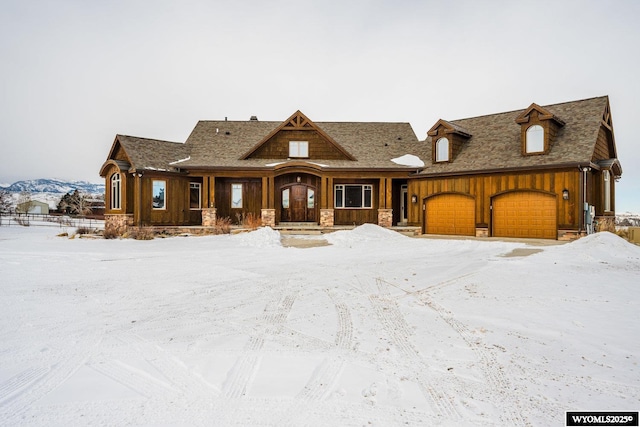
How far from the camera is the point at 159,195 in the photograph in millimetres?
18859

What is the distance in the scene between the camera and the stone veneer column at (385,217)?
63.2 ft

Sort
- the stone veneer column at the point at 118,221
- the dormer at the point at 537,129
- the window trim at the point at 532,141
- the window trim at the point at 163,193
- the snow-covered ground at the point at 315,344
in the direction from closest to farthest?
the snow-covered ground at the point at 315,344, the dormer at the point at 537,129, the window trim at the point at 532,141, the stone veneer column at the point at 118,221, the window trim at the point at 163,193

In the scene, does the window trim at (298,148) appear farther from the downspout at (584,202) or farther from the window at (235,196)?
the downspout at (584,202)

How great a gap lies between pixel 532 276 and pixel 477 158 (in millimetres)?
11531

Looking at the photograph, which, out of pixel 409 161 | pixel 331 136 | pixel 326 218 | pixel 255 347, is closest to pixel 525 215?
pixel 409 161

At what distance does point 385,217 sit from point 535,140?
769cm

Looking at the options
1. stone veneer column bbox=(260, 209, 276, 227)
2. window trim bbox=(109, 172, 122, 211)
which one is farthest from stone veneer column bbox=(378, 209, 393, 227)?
window trim bbox=(109, 172, 122, 211)

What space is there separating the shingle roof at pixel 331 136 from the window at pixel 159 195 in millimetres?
1531

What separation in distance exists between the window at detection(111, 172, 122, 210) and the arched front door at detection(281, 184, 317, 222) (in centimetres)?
839

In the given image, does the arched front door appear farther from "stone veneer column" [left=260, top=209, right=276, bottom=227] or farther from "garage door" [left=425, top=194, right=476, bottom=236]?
"garage door" [left=425, top=194, right=476, bottom=236]

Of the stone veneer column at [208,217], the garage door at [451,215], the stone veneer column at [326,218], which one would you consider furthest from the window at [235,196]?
the garage door at [451,215]

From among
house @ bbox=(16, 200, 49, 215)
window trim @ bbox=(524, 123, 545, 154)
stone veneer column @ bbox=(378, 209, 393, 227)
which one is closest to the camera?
window trim @ bbox=(524, 123, 545, 154)

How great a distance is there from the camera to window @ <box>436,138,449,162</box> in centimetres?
1920

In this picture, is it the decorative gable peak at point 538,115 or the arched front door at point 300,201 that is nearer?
the decorative gable peak at point 538,115
